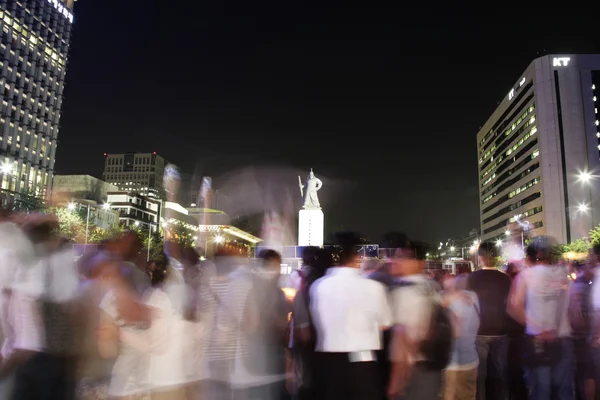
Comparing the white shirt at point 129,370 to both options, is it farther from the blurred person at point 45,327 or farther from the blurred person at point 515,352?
the blurred person at point 515,352

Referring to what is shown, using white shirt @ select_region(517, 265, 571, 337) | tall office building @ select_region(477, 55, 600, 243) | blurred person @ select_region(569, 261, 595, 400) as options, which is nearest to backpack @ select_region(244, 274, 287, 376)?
white shirt @ select_region(517, 265, 571, 337)

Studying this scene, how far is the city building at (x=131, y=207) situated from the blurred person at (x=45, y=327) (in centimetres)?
9217

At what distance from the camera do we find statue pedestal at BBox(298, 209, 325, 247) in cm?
4125

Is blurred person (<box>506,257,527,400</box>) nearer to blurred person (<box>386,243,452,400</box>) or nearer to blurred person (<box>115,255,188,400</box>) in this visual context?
blurred person (<box>386,243,452,400</box>)

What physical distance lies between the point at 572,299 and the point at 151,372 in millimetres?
5704

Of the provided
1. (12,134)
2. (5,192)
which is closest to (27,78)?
(12,134)

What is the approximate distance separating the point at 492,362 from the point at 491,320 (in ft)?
2.10

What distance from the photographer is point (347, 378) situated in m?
4.56

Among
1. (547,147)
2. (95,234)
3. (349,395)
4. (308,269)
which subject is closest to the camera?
(349,395)

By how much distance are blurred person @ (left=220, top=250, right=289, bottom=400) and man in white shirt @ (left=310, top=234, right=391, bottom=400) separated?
483 millimetres

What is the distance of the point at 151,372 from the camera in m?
4.23

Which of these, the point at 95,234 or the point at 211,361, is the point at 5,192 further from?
the point at 211,361

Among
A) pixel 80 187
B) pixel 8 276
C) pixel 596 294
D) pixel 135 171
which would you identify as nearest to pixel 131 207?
pixel 80 187

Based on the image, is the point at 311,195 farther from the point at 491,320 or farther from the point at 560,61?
the point at 560,61
